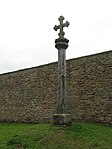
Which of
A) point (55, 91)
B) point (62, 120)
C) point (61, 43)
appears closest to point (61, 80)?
point (61, 43)

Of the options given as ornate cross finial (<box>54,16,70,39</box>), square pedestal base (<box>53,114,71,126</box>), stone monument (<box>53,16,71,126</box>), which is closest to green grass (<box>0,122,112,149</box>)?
square pedestal base (<box>53,114,71,126</box>)

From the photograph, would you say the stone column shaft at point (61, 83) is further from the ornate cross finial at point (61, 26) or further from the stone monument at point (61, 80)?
the ornate cross finial at point (61, 26)

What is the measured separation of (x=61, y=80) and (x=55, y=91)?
19.4ft

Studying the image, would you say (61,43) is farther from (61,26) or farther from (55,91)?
(55,91)

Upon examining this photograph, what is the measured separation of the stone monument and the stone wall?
3881mm

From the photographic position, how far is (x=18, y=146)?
8.21 m

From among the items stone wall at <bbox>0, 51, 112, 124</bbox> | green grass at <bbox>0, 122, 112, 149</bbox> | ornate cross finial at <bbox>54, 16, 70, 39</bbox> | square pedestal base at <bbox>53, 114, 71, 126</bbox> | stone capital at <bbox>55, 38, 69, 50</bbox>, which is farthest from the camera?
stone wall at <bbox>0, 51, 112, 124</bbox>

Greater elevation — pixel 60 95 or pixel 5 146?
pixel 60 95

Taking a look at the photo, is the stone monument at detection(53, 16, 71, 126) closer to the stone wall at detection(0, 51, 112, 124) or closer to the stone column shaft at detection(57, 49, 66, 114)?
the stone column shaft at detection(57, 49, 66, 114)

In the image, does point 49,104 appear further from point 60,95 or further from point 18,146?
point 18,146

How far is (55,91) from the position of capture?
16484mm

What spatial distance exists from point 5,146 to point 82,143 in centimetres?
222

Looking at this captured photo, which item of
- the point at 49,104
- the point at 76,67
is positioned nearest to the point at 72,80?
the point at 76,67

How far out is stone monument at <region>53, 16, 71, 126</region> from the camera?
1007 centimetres
